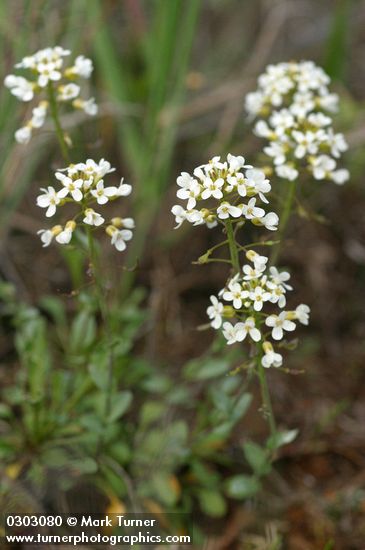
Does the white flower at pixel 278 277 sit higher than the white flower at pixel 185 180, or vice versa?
the white flower at pixel 185 180

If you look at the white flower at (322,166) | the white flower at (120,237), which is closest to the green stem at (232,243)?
the white flower at (120,237)

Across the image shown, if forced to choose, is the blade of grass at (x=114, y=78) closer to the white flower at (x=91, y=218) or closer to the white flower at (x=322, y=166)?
the white flower at (x=322, y=166)

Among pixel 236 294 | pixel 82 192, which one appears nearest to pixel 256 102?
pixel 82 192

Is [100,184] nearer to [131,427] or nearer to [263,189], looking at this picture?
[263,189]

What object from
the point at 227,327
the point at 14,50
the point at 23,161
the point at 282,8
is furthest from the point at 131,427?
the point at 282,8

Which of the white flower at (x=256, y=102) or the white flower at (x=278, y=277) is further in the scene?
the white flower at (x=256, y=102)

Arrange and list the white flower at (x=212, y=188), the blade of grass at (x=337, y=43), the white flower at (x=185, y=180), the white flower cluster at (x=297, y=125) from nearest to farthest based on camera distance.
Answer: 1. the white flower at (x=212, y=188)
2. the white flower at (x=185, y=180)
3. the white flower cluster at (x=297, y=125)
4. the blade of grass at (x=337, y=43)
